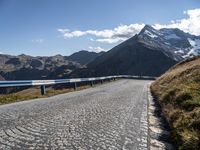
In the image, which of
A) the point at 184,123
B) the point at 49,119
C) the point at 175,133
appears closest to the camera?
the point at 175,133

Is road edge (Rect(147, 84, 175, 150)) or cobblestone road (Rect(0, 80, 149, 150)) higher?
cobblestone road (Rect(0, 80, 149, 150))

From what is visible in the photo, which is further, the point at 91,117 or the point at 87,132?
the point at 91,117

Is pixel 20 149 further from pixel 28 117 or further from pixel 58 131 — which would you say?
pixel 28 117

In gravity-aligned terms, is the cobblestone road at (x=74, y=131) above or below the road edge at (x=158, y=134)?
above

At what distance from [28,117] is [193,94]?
6584 millimetres

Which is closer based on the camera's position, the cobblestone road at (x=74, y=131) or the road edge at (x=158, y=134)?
the cobblestone road at (x=74, y=131)

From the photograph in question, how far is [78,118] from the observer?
977cm

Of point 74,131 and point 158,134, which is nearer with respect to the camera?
point 74,131

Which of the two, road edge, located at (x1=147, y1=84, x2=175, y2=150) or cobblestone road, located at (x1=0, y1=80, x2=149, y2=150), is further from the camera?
road edge, located at (x1=147, y1=84, x2=175, y2=150)

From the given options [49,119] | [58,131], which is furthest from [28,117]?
[58,131]

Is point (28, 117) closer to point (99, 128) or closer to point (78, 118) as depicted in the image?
point (78, 118)

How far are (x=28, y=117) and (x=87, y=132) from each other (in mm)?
2970

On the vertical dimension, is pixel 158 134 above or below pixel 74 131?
below

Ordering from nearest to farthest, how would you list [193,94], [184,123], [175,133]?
[175,133], [184,123], [193,94]
